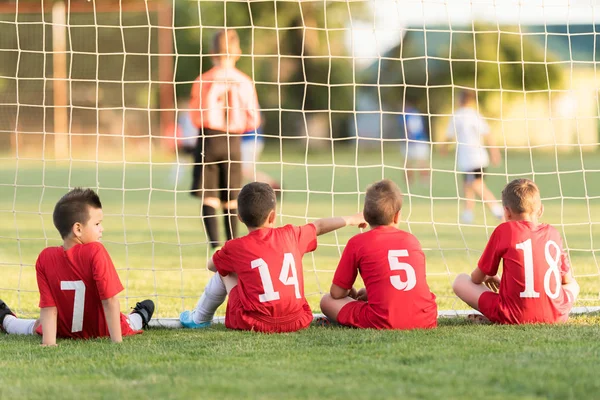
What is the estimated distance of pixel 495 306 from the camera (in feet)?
14.2

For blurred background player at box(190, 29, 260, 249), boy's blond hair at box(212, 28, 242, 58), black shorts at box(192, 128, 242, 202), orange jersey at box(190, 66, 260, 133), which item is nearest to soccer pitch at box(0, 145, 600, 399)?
blurred background player at box(190, 29, 260, 249)

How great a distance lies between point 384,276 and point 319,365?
982 mm

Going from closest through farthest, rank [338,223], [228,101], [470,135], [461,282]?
[338,223] → [461,282] → [228,101] → [470,135]

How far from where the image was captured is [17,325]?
4469 mm

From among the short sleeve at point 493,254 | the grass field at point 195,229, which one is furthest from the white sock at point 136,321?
the short sleeve at point 493,254

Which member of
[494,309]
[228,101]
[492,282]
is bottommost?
[494,309]

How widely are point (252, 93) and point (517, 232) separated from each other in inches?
143

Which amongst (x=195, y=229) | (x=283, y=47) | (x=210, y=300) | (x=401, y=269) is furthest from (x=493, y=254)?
(x=283, y=47)

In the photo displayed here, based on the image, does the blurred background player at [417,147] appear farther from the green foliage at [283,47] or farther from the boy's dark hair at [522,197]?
the boy's dark hair at [522,197]

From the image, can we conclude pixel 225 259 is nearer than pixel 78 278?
No

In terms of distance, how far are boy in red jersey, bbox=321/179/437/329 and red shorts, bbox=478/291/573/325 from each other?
0.29 meters

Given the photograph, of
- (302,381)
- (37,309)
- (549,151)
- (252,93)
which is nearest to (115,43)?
(549,151)

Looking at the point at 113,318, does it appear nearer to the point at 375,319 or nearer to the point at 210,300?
the point at 210,300

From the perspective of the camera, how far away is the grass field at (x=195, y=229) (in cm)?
603
